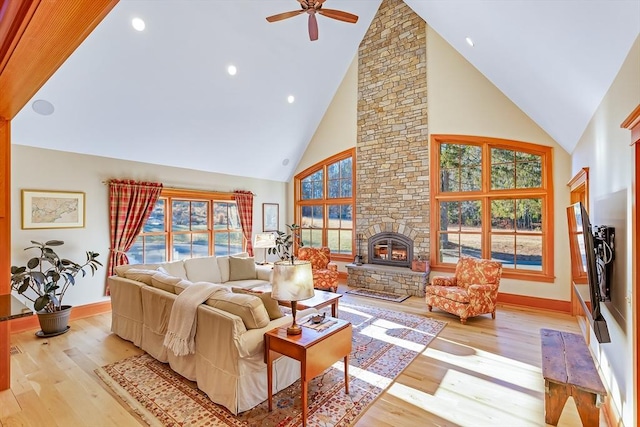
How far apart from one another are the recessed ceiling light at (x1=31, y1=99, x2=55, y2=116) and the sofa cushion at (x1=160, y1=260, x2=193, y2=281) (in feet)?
8.51

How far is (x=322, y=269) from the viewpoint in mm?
6465

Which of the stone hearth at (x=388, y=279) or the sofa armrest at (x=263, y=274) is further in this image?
the stone hearth at (x=388, y=279)

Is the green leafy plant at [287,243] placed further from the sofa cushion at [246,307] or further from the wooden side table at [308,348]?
the wooden side table at [308,348]

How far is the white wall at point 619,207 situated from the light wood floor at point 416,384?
1.97 ft

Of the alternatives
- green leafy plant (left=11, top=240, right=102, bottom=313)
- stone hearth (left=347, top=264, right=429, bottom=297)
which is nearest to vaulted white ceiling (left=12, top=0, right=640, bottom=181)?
green leafy plant (left=11, top=240, right=102, bottom=313)

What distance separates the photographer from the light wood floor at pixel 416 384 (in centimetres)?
246

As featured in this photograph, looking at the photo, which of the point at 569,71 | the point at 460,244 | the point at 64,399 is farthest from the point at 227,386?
the point at 460,244

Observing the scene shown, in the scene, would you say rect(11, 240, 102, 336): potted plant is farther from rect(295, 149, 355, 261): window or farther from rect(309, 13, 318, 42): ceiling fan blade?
rect(295, 149, 355, 261): window

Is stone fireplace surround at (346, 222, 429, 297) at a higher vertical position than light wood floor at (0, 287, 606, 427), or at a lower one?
higher

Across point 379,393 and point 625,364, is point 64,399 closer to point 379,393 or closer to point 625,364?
point 379,393

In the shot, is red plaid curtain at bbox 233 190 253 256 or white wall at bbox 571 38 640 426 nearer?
white wall at bbox 571 38 640 426

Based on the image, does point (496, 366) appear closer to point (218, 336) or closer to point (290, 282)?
point (290, 282)

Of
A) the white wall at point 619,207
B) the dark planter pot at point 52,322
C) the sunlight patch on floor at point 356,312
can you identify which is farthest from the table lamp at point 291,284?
the dark planter pot at point 52,322

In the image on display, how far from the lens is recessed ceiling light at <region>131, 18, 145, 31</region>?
3855mm
